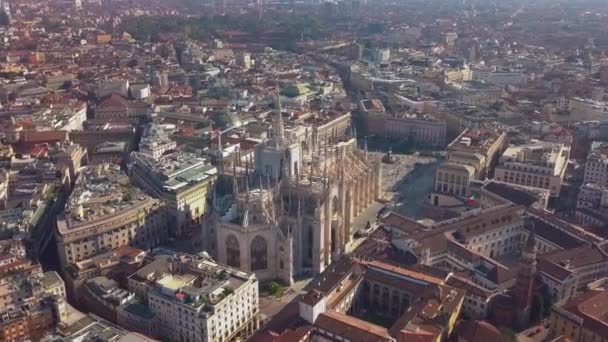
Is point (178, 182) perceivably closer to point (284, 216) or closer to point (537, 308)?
point (284, 216)

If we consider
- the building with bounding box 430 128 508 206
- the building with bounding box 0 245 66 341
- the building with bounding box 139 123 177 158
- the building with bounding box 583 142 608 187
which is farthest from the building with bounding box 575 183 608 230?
the building with bounding box 139 123 177 158

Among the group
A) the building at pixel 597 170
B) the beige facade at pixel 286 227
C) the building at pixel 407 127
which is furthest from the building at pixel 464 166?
the beige facade at pixel 286 227

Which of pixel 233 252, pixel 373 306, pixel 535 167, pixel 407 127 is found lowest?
pixel 373 306

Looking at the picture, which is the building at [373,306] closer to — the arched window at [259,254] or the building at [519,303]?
the building at [519,303]

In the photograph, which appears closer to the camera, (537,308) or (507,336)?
(507,336)

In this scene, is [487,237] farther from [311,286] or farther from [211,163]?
[211,163]

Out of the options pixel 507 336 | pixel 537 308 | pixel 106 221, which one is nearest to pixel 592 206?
pixel 537 308

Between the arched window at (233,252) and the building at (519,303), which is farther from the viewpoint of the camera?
the arched window at (233,252)
